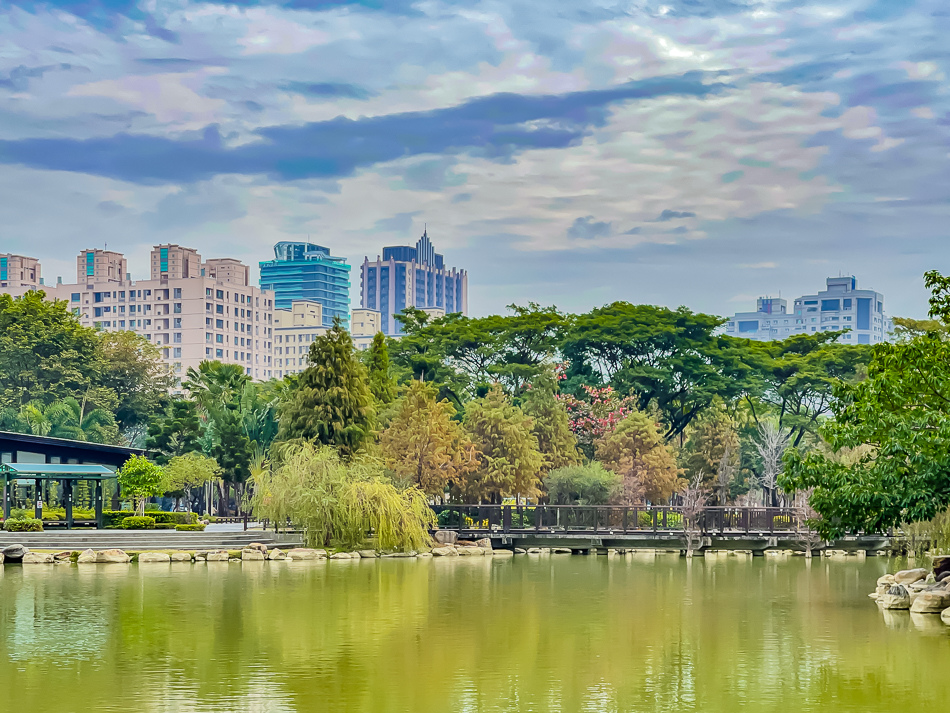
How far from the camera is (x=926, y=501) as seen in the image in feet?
66.0

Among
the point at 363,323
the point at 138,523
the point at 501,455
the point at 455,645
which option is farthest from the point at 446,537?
the point at 363,323

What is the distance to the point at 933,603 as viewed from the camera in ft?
69.3

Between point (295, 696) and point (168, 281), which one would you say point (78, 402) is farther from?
point (168, 281)

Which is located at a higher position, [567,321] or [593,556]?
[567,321]

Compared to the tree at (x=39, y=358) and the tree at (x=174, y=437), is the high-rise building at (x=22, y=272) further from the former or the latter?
the tree at (x=174, y=437)

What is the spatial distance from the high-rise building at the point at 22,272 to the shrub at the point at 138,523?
113 m

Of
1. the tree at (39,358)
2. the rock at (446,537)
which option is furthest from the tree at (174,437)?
the rock at (446,537)

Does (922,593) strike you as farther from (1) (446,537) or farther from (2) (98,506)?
(2) (98,506)

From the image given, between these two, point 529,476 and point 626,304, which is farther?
point 626,304

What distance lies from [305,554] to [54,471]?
29.6 ft

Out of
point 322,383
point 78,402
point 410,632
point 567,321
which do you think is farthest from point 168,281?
point 410,632

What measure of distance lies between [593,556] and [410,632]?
19.3 meters

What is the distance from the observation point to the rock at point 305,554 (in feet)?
110

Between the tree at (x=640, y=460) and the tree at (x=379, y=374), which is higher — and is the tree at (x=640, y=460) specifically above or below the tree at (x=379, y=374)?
below
